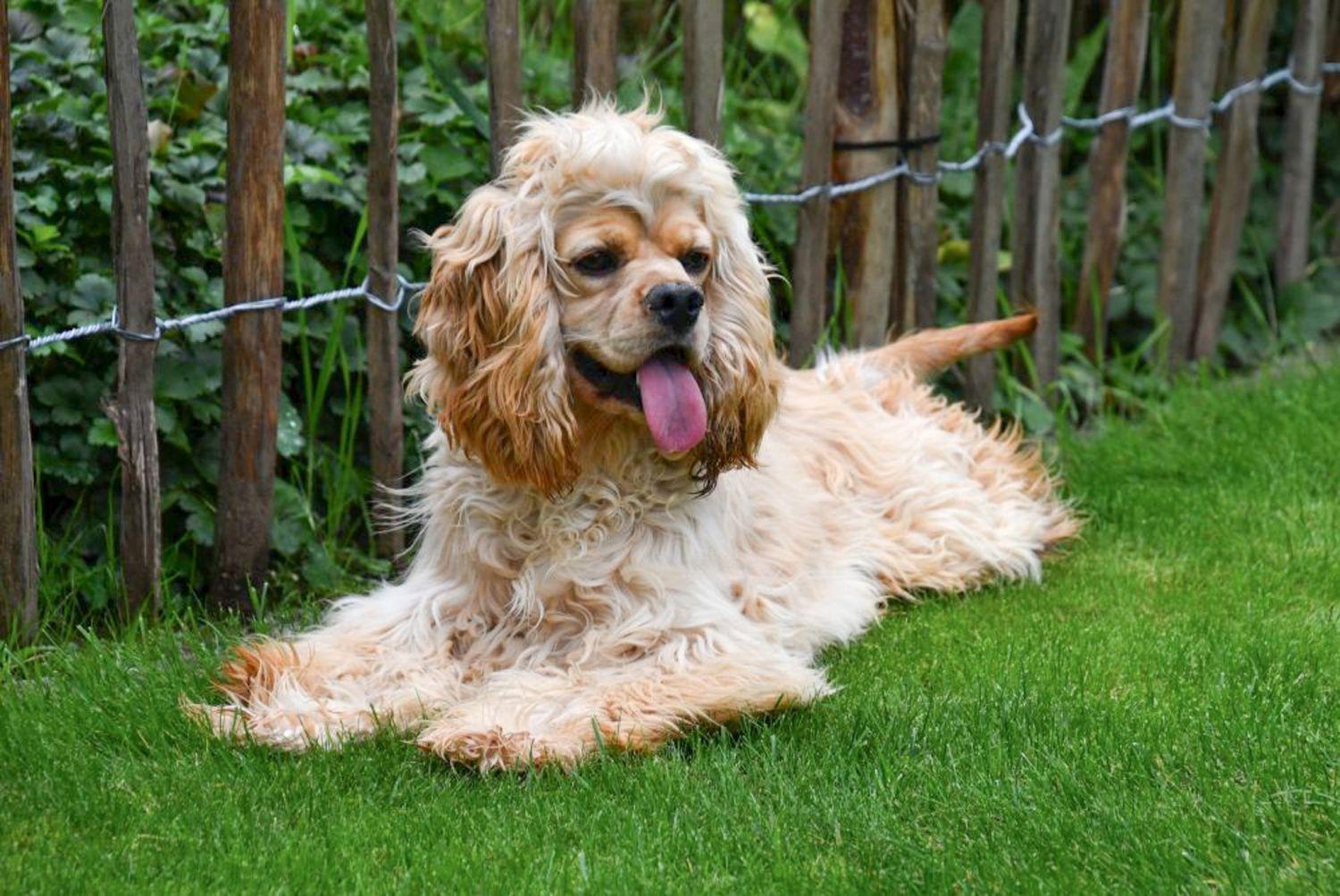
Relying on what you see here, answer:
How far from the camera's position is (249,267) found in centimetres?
413

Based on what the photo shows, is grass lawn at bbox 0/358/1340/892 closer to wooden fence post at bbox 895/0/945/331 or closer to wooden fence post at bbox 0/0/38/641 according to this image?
wooden fence post at bbox 0/0/38/641

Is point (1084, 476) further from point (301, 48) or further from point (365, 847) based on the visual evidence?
point (365, 847)

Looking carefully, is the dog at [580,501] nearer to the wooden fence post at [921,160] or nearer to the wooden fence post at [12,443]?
the wooden fence post at [12,443]

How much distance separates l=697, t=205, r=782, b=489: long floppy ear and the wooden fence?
84 cm

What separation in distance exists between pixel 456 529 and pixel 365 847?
1.11m

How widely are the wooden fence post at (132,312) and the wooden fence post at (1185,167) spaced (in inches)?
157

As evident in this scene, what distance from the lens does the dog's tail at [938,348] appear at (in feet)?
17.3

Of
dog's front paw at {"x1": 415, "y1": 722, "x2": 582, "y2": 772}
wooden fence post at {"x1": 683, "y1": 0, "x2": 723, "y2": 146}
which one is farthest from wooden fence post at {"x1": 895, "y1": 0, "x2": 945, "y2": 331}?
dog's front paw at {"x1": 415, "y1": 722, "x2": 582, "y2": 772}

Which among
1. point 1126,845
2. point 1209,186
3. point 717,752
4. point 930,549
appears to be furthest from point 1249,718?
point 1209,186

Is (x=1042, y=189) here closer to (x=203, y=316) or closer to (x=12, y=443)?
(x=203, y=316)

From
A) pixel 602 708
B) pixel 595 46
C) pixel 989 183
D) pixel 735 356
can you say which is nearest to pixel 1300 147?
pixel 989 183

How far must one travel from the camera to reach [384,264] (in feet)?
14.5

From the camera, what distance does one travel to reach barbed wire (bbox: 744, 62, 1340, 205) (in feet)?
17.4

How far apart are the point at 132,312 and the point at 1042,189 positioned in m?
3.22
